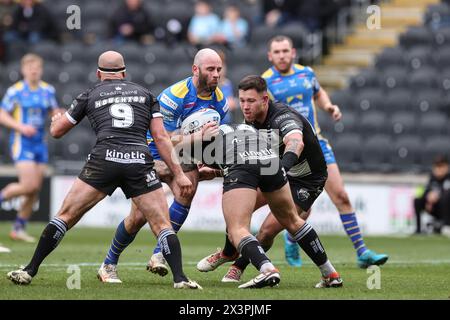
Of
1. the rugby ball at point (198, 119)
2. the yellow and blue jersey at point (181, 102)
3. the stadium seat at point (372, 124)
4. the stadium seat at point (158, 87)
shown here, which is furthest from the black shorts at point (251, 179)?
the stadium seat at point (158, 87)

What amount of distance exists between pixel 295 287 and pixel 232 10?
1554 centimetres

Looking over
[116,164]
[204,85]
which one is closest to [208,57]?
[204,85]

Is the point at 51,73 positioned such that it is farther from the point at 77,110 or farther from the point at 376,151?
the point at 77,110

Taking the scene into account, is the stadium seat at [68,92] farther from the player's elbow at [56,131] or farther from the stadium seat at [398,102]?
the player's elbow at [56,131]

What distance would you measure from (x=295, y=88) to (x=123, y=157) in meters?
4.17

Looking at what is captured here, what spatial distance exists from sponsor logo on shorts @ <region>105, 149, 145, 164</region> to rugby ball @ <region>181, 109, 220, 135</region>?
4.20 feet

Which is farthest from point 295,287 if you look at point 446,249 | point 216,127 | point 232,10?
point 232,10

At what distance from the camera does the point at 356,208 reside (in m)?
20.8

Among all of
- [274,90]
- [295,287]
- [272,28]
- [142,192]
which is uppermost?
[272,28]

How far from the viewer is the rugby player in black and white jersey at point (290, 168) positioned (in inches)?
383

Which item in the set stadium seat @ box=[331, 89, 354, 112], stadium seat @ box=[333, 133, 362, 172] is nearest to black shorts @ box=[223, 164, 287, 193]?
stadium seat @ box=[333, 133, 362, 172]

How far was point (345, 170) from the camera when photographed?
71.2 feet

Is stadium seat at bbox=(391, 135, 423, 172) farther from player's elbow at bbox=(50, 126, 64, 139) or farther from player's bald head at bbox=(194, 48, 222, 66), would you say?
player's elbow at bbox=(50, 126, 64, 139)

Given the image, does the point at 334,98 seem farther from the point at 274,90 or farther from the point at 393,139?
the point at 274,90
